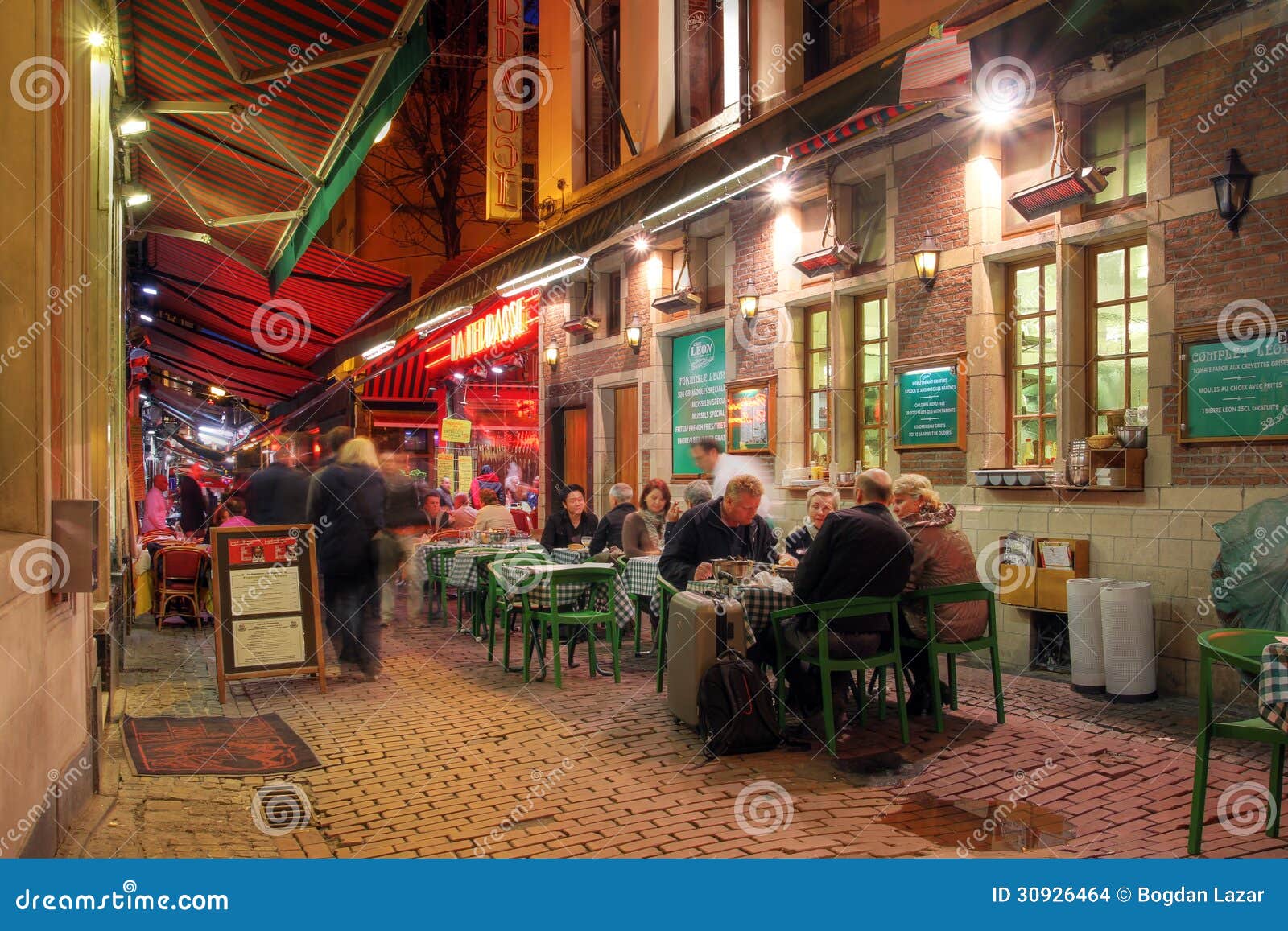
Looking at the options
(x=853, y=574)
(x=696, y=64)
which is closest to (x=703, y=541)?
(x=853, y=574)

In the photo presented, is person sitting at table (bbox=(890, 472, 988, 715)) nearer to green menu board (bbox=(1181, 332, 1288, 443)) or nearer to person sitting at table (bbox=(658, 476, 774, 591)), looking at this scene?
person sitting at table (bbox=(658, 476, 774, 591))

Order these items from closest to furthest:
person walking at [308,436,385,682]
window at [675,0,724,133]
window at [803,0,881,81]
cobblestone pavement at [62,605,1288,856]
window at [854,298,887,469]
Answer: cobblestone pavement at [62,605,1288,856] → person walking at [308,436,385,682] → window at [854,298,887,469] → window at [803,0,881,81] → window at [675,0,724,133]

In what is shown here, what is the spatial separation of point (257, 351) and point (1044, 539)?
1353 cm

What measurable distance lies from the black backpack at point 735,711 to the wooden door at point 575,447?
31.6 feet

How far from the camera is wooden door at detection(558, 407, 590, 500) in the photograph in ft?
50.3

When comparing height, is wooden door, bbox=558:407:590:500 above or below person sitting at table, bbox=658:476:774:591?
above

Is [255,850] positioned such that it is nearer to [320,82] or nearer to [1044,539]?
[320,82]

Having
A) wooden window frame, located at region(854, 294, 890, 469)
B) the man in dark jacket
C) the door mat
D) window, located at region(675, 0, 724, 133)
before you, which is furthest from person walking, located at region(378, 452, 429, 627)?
window, located at region(675, 0, 724, 133)

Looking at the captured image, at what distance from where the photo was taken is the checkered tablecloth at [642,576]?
26.1ft

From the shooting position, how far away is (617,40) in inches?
601

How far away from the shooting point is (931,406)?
8719 mm

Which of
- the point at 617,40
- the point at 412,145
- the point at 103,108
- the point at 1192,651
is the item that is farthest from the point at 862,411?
the point at 412,145

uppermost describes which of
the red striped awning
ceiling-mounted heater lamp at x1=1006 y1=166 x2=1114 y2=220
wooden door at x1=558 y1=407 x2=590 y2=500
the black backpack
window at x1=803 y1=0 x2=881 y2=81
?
window at x1=803 y1=0 x2=881 y2=81

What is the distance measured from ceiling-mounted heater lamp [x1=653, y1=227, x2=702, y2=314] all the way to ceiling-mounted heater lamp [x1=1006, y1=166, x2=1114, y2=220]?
503cm
